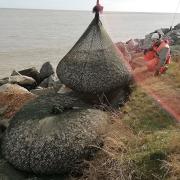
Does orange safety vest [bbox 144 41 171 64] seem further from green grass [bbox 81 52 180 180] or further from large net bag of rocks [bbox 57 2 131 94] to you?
green grass [bbox 81 52 180 180]

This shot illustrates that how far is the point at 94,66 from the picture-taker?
10008mm

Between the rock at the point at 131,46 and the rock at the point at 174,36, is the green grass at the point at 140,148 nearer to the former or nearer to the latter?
the rock at the point at 131,46

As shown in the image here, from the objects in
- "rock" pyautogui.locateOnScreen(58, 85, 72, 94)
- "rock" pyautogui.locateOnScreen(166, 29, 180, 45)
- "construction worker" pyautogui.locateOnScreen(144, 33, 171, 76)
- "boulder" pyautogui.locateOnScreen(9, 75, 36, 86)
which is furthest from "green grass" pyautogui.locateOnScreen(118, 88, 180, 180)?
"rock" pyautogui.locateOnScreen(166, 29, 180, 45)

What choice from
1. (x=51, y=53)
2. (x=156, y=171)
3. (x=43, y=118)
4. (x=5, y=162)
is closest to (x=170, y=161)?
(x=156, y=171)

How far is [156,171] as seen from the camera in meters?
7.11

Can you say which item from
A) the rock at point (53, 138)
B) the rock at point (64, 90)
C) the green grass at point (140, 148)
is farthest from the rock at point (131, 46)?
the rock at point (53, 138)

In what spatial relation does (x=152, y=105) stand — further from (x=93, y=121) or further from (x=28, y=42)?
(x=28, y=42)

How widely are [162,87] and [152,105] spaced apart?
4.53ft

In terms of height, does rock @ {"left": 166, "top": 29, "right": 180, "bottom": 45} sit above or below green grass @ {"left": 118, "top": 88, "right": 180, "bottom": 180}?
below

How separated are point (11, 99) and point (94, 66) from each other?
9.27 ft

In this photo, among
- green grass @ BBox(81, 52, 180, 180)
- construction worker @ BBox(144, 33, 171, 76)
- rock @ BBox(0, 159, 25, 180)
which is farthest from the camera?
construction worker @ BBox(144, 33, 171, 76)

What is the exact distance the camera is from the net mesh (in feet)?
32.5

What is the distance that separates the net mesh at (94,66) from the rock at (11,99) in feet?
5.23

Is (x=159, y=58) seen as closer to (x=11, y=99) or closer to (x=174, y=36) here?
(x=11, y=99)
